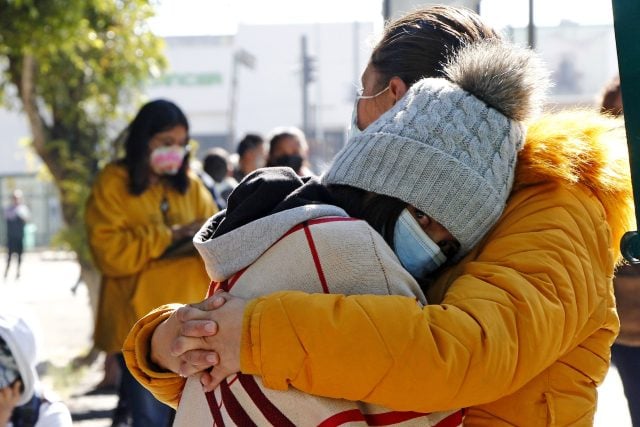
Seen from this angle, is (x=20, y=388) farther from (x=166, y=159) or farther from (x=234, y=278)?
(x=166, y=159)

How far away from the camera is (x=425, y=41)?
237cm

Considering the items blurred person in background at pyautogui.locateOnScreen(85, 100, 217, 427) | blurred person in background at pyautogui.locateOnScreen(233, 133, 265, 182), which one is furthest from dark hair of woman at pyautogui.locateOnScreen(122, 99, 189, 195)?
blurred person in background at pyautogui.locateOnScreen(233, 133, 265, 182)

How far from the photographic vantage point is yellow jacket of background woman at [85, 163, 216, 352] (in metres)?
5.48

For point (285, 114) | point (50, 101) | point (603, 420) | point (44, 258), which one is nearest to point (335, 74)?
point (285, 114)

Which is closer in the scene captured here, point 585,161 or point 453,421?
point 453,421

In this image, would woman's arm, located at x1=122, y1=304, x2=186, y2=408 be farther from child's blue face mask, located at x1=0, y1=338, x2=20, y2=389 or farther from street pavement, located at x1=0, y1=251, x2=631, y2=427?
street pavement, located at x1=0, y1=251, x2=631, y2=427

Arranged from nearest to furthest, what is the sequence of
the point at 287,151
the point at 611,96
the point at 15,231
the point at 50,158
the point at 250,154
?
the point at 611,96
the point at 287,151
the point at 250,154
the point at 50,158
the point at 15,231

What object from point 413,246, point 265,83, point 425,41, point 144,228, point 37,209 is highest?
point 425,41

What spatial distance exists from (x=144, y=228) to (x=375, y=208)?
11.8 ft

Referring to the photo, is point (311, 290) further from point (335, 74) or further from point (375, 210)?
point (335, 74)

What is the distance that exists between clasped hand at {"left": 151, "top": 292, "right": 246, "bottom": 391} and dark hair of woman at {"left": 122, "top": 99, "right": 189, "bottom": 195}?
11.8 feet

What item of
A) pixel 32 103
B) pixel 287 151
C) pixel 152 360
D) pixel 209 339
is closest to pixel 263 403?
pixel 209 339

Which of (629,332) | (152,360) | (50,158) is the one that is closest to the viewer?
(152,360)

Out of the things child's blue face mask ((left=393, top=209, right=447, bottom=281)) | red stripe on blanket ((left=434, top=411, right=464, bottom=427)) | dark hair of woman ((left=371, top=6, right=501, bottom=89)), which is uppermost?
dark hair of woman ((left=371, top=6, right=501, bottom=89))
